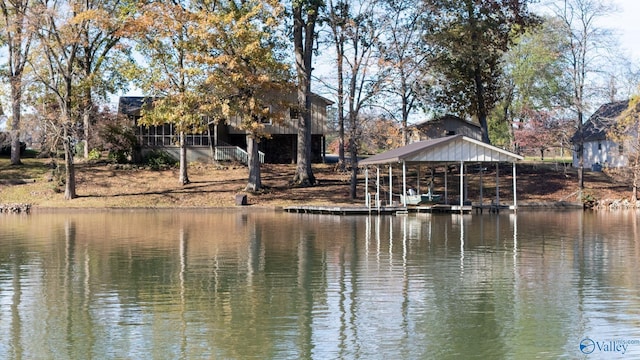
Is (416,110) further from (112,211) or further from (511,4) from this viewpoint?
(112,211)

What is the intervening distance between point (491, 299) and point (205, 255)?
8804 mm

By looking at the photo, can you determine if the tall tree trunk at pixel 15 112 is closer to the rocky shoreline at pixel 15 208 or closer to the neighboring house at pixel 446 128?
the rocky shoreline at pixel 15 208

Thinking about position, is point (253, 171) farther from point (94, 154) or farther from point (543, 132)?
point (543, 132)

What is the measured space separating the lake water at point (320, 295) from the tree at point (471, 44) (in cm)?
2261

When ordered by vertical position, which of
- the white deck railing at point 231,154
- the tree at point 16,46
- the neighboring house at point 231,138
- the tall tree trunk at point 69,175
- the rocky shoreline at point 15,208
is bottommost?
the rocky shoreline at point 15,208

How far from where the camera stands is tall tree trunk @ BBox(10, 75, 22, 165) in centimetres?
4403

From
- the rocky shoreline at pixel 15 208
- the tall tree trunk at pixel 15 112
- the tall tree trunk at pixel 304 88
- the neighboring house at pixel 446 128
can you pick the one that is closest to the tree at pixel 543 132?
the neighboring house at pixel 446 128

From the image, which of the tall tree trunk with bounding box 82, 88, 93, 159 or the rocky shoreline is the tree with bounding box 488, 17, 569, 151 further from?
the rocky shoreline

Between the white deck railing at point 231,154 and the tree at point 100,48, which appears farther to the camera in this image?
the white deck railing at point 231,154

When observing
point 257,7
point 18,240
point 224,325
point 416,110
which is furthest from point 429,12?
point 224,325

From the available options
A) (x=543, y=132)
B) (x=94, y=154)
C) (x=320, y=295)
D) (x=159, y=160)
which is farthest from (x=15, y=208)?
(x=543, y=132)

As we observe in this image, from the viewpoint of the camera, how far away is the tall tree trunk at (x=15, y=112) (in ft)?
144

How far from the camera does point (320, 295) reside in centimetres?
1461

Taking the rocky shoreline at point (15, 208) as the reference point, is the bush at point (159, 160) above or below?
above
